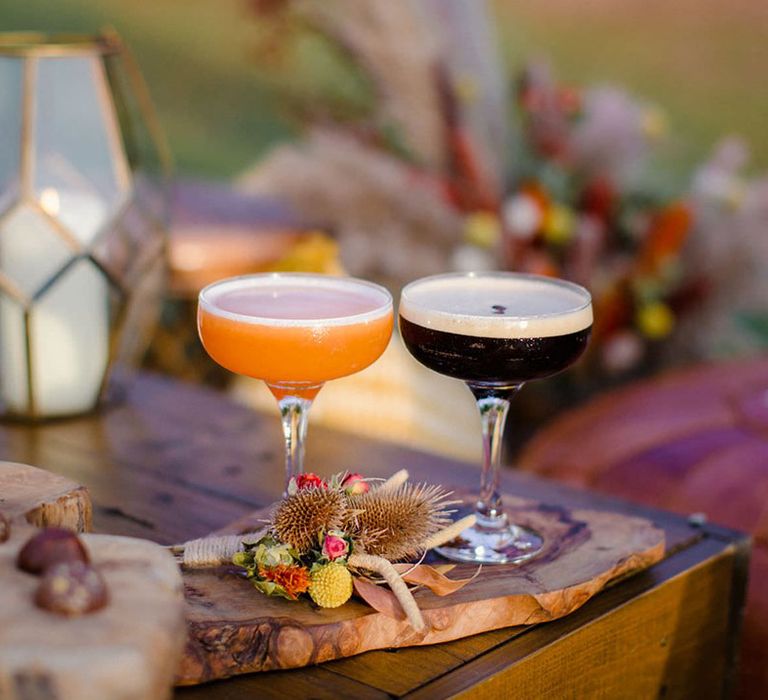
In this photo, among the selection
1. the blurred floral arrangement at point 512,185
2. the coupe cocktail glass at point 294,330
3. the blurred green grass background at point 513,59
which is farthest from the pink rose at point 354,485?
the blurred green grass background at point 513,59

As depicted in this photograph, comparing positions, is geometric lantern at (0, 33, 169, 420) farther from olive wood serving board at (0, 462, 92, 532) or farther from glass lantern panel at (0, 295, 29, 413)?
olive wood serving board at (0, 462, 92, 532)

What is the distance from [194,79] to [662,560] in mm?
2606

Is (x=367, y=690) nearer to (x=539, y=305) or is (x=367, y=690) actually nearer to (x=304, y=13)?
(x=539, y=305)

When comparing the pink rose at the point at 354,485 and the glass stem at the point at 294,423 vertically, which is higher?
the glass stem at the point at 294,423

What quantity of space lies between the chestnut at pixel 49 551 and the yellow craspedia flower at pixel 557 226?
2380 millimetres

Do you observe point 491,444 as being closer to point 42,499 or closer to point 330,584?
point 330,584

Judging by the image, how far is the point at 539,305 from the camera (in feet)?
3.92

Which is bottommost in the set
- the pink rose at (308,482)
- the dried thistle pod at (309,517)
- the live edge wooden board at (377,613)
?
the live edge wooden board at (377,613)

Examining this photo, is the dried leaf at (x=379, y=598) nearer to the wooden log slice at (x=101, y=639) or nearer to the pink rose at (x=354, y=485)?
the pink rose at (x=354, y=485)

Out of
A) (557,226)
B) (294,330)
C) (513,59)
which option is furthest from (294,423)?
(513,59)

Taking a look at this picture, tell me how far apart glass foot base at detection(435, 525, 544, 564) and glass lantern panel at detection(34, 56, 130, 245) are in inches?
29.4

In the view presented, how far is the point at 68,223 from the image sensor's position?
1.66 meters

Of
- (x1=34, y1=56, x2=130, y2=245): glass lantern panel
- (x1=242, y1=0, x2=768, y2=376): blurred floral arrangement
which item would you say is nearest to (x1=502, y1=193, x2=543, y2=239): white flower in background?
(x1=242, y1=0, x2=768, y2=376): blurred floral arrangement

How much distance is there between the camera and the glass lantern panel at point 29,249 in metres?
1.63
